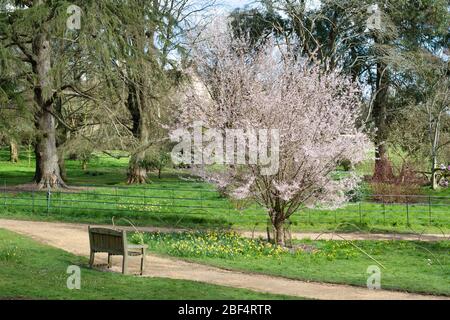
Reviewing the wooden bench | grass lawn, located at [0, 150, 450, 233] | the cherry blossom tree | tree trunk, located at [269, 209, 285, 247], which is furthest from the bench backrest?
grass lawn, located at [0, 150, 450, 233]

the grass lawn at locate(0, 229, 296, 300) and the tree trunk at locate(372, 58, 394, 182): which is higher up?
the tree trunk at locate(372, 58, 394, 182)

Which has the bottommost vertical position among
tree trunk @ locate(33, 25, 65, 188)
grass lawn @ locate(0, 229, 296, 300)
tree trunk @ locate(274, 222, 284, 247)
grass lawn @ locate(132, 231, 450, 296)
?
grass lawn @ locate(132, 231, 450, 296)

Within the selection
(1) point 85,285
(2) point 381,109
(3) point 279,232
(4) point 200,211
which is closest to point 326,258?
(3) point 279,232

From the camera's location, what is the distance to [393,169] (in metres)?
33.3

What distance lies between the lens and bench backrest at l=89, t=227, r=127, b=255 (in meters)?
12.2

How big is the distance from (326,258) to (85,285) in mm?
6555

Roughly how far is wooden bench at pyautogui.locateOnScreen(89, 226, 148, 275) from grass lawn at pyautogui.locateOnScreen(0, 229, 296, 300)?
45cm

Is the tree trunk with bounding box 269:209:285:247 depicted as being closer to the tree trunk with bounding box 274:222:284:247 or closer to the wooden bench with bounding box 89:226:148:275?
the tree trunk with bounding box 274:222:284:247

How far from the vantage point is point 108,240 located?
12547mm

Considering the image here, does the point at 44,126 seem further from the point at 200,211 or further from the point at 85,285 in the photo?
the point at 85,285

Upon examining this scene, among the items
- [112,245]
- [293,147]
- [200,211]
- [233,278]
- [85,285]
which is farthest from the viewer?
[200,211]
